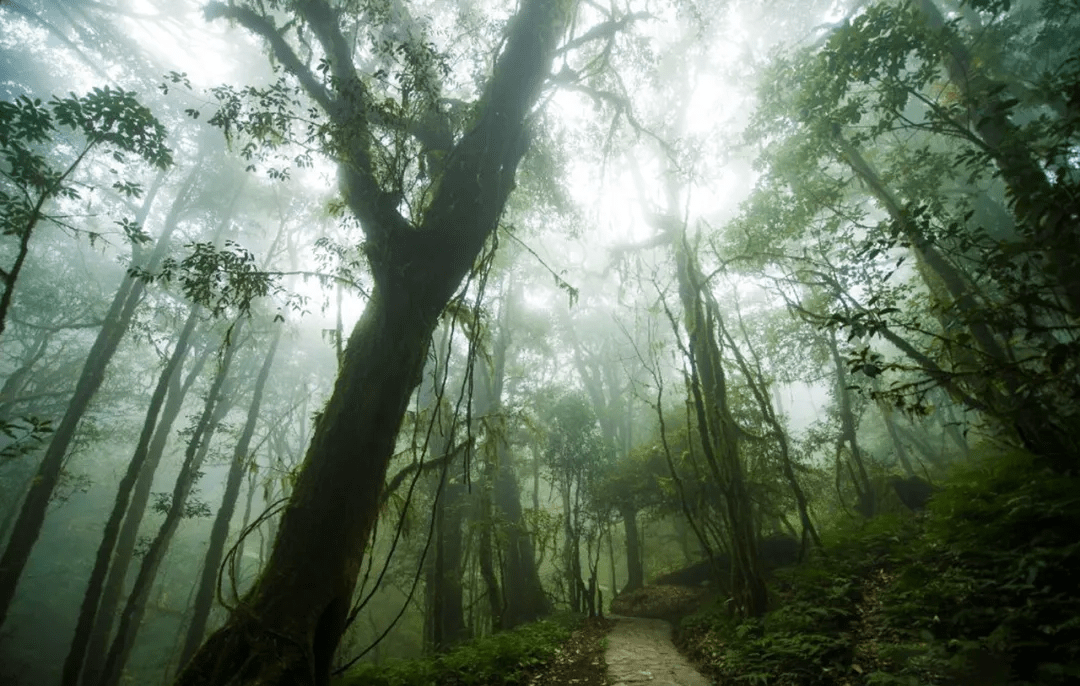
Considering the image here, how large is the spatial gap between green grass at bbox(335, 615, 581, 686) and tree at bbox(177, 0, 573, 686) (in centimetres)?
263

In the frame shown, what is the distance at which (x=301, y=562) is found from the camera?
3906 millimetres

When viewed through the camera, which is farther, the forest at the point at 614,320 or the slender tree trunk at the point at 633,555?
the slender tree trunk at the point at 633,555

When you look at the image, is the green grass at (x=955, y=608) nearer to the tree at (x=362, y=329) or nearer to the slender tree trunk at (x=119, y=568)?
the tree at (x=362, y=329)

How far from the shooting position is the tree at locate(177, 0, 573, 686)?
12.0 ft

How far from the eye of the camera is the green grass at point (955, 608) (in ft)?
9.34

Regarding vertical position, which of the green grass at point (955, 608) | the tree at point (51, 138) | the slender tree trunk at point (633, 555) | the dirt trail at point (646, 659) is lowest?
the dirt trail at point (646, 659)

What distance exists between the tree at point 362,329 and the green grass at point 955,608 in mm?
3862

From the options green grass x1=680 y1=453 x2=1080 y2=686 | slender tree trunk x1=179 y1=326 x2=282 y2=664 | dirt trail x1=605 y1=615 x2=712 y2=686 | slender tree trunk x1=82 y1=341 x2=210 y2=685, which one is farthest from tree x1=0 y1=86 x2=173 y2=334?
slender tree trunk x1=82 y1=341 x2=210 y2=685

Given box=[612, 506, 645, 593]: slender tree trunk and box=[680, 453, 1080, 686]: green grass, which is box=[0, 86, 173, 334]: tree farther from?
box=[612, 506, 645, 593]: slender tree trunk

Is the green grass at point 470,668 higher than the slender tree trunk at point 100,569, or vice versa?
the slender tree trunk at point 100,569

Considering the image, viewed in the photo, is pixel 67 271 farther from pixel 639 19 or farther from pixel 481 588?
pixel 639 19

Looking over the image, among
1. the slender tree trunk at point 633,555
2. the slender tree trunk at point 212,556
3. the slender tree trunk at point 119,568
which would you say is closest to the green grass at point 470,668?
the slender tree trunk at point 212,556

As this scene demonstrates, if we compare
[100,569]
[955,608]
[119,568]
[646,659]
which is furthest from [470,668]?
[119,568]

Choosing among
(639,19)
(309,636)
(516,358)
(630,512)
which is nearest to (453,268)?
(309,636)
